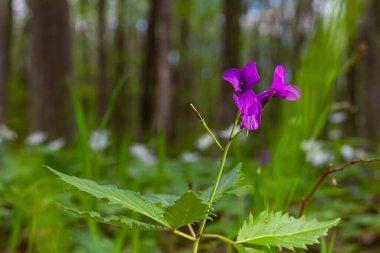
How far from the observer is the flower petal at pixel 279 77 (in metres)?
0.79

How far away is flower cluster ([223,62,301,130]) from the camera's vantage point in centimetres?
76

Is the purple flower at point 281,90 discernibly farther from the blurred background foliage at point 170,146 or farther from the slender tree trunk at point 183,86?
the slender tree trunk at point 183,86

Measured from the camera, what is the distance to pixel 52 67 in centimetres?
515

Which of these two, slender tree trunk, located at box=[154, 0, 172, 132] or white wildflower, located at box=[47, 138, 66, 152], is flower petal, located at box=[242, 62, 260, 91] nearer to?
white wildflower, located at box=[47, 138, 66, 152]

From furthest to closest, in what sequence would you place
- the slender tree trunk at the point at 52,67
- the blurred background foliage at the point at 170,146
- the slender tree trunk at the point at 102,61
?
1. the slender tree trunk at the point at 102,61
2. the slender tree trunk at the point at 52,67
3. the blurred background foliage at the point at 170,146

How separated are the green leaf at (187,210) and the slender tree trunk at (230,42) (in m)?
7.42

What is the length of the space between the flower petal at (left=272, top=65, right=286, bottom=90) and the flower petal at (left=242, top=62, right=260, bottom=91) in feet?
0.10

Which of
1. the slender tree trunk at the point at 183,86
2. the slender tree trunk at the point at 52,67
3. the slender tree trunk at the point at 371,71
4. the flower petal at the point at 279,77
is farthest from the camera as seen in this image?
the slender tree trunk at the point at 183,86

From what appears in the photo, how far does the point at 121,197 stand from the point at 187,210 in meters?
0.11

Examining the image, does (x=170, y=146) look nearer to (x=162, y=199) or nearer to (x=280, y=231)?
(x=162, y=199)

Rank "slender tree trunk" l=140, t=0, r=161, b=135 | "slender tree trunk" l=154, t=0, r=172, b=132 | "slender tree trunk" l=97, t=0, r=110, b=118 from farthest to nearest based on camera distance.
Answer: "slender tree trunk" l=97, t=0, r=110, b=118 < "slender tree trunk" l=140, t=0, r=161, b=135 < "slender tree trunk" l=154, t=0, r=172, b=132

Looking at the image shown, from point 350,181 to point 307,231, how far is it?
5090 millimetres

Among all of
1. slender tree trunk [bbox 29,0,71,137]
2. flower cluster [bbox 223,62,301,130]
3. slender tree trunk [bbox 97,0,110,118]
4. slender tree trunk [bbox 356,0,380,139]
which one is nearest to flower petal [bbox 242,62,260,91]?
flower cluster [bbox 223,62,301,130]

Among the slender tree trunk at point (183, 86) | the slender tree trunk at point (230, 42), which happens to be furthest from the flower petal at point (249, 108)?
the slender tree trunk at point (183, 86)
